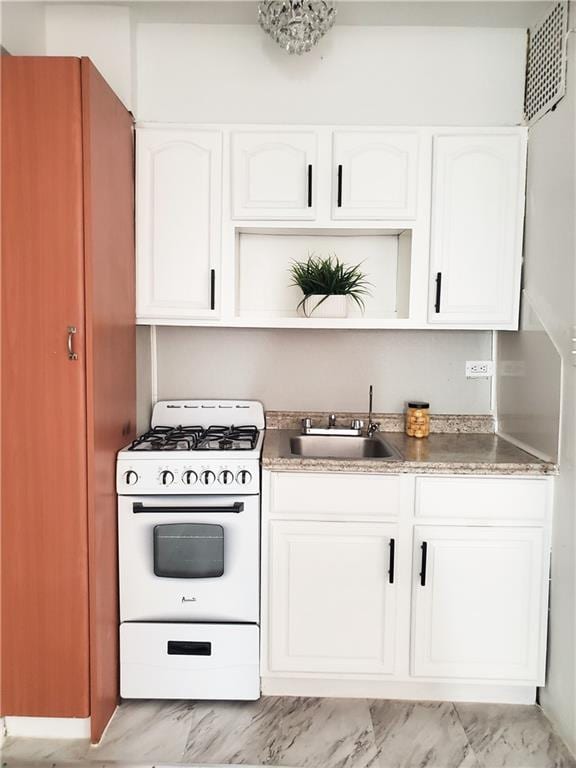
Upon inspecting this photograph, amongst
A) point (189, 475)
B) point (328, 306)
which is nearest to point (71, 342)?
point (189, 475)

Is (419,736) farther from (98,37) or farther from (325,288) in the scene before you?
(98,37)

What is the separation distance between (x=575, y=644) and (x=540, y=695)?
40 centimetres

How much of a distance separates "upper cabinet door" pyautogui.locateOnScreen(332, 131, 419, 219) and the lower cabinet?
1119 millimetres

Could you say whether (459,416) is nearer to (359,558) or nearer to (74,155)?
(359,558)

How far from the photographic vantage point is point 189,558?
6.59ft

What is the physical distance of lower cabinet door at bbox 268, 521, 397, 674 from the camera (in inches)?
80.3

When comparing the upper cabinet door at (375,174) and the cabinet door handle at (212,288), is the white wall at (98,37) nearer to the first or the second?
the cabinet door handle at (212,288)

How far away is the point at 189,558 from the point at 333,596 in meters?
0.57

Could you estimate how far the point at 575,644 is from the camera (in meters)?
1.86

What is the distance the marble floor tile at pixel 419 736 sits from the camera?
1822 millimetres

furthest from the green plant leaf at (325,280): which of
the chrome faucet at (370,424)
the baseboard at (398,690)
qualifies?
the baseboard at (398,690)

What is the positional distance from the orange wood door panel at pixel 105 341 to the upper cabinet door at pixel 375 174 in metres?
0.89

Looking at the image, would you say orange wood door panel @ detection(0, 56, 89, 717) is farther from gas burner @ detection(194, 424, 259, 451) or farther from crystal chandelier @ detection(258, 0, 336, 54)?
crystal chandelier @ detection(258, 0, 336, 54)

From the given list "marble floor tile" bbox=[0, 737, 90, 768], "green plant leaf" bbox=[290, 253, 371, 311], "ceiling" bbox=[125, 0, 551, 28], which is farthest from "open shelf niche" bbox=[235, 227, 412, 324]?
"marble floor tile" bbox=[0, 737, 90, 768]
